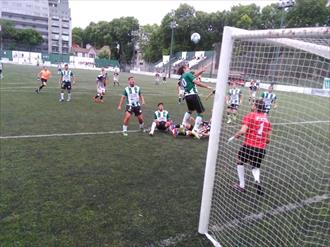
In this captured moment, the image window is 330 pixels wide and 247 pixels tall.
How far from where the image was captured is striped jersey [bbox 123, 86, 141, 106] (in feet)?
33.7

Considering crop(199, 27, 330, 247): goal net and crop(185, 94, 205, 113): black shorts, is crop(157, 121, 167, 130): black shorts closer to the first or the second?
crop(185, 94, 205, 113): black shorts

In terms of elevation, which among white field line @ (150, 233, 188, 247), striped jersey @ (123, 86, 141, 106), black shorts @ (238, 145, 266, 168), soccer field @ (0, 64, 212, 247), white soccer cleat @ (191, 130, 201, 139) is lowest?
soccer field @ (0, 64, 212, 247)

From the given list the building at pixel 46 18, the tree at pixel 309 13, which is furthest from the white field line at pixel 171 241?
the building at pixel 46 18

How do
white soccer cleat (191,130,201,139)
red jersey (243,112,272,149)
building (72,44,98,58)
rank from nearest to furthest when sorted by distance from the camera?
red jersey (243,112,272,149)
white soccer cleat (191,130,201,139)
building (72,44,98,58)

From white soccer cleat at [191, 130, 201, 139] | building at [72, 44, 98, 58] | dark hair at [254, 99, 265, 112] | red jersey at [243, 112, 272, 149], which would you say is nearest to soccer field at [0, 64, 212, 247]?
white soccer cleat at [191, 130, 201, 139]

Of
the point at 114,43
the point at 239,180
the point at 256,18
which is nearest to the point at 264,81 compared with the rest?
the point at 239,180

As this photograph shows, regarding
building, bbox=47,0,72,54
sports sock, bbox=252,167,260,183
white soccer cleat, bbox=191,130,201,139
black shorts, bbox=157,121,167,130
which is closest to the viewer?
sports sock, bbox=252,167,260,183

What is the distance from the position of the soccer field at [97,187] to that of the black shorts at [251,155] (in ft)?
3.08

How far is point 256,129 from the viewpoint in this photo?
18.2 ft

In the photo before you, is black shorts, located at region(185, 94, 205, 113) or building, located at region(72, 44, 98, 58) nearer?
black shorts, located at region(185, 94, 205, 113)

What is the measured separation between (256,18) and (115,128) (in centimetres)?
6349

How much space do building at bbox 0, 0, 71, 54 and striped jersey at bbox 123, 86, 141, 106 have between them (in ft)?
337

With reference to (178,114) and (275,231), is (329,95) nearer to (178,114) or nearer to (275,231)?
(275,231)

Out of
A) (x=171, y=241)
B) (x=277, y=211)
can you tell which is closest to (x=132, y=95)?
(x=277, y=211)
